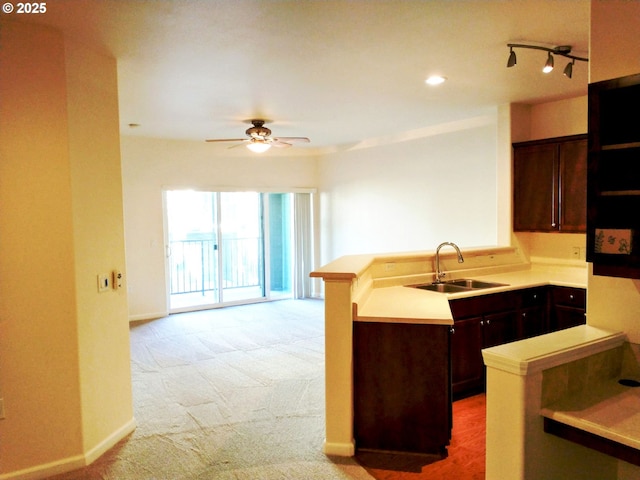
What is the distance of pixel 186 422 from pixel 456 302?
2.20 metres

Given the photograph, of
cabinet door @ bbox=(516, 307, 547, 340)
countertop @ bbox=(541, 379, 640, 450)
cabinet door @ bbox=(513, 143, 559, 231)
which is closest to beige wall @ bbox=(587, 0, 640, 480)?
countertop @ bbox=(541, 379, 640, 450)

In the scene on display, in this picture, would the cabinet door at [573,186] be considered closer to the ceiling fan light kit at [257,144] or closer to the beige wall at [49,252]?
the ceiling fan light kit at [257,144]

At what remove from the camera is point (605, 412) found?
1642mm

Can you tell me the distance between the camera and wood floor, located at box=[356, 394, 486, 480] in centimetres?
258

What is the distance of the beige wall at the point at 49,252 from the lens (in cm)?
247

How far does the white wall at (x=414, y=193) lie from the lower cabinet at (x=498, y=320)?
51.7 inches

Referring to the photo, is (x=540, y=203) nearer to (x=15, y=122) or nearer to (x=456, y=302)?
(x=456, y=302)

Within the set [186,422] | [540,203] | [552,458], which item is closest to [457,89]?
[540,203]

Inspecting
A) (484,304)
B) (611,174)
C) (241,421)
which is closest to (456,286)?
(484,304)

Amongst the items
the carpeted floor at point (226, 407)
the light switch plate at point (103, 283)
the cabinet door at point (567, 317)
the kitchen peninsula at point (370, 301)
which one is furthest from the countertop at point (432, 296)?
the light switch plate at point (103, 283)

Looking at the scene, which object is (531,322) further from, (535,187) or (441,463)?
(441,463)

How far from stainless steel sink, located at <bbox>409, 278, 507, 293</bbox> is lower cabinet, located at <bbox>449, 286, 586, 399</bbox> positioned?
236 millimetres

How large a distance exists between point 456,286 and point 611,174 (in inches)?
87.4

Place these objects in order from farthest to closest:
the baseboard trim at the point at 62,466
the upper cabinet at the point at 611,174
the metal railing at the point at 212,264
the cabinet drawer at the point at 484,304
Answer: the metal railing at the point at 212,264, the cabinet drawer at the point at 484,304, the baseboard trim at the point at 62,466, the upper cabinet at the point at 611,174
